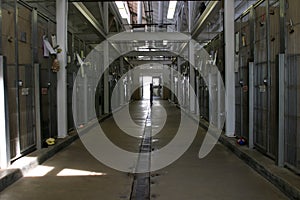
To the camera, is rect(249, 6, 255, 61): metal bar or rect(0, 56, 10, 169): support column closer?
rect(0, 56, 10, 169): support column

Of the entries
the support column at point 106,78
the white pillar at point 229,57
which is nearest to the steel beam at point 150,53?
the support column at point 106,78

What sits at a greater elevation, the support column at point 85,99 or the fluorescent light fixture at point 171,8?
the fluorescent light fixture at point 171,8

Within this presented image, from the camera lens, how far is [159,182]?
4.27m

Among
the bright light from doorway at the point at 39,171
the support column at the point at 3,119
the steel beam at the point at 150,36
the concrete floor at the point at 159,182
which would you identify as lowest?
the concrete floor at the point at 159,182

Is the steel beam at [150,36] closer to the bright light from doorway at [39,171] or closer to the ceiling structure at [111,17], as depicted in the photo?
the ceiling structure at [111,17]

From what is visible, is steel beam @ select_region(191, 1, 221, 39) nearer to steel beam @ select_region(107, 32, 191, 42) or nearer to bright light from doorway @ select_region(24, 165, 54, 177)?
steel beam @ select_region(107, 32, 191, 42)

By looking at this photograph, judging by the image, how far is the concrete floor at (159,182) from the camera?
3717mm

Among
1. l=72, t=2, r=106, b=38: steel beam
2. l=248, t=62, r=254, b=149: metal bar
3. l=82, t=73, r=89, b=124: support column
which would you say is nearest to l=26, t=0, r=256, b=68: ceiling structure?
l=72, t=2, r=106, b=38: steel beam

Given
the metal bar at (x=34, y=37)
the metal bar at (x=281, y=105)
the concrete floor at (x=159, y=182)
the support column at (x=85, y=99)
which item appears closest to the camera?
the concrete floor at (x=159, y=182)

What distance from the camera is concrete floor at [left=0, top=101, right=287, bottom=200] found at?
372cm

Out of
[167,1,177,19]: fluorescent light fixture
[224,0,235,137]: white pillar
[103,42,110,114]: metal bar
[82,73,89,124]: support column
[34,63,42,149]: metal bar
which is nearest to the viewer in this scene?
[34,63,42,149]: metal bar

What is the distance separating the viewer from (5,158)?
4320mm

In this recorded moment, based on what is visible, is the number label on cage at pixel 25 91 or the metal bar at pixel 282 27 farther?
the number label on cage at pixel 25 91

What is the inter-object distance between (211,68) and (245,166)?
15.0 feet
